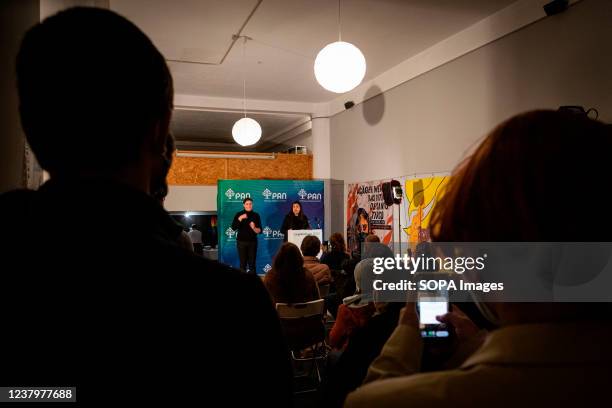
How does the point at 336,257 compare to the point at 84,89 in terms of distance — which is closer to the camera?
the point at 84,89

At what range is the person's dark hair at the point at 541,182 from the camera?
56cm

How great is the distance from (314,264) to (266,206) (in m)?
2.99

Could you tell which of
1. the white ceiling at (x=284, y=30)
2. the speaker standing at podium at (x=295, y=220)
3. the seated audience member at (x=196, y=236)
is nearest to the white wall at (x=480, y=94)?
the white ceiling at (x=284, y=30)

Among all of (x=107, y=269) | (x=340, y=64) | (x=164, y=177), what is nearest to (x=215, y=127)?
(x=340, y=64)

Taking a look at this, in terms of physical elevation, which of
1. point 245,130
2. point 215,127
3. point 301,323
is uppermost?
point 215,127

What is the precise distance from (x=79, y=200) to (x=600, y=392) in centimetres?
67

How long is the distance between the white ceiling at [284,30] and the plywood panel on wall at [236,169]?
1616 mm

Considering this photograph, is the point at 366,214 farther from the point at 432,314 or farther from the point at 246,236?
the point at 432,314

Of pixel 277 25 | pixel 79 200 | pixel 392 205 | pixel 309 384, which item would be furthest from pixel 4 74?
pixel 392 205

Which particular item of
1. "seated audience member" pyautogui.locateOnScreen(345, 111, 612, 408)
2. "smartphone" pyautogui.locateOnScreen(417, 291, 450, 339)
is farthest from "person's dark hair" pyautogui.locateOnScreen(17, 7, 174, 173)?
"smartphone" pyautogui.locateOnScreen(417, 291, 450, 339)

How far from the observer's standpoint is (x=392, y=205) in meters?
5.73

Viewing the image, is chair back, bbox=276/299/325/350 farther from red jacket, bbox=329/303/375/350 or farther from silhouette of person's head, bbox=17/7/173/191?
silhouette of person's head, bbox=17/7/173/191

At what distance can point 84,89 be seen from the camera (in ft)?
1.70

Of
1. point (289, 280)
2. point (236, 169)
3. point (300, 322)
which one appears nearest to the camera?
point (300, 322)
